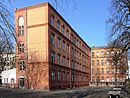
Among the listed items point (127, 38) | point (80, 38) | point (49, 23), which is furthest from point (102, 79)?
point (127, 38)

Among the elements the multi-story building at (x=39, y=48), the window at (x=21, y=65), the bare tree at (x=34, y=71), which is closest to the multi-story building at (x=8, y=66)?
the window at (x=21, y=65)

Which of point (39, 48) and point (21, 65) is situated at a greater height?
point (39, 48)

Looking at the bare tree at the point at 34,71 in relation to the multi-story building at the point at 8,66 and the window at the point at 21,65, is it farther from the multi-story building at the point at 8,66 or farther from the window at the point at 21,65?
the multi-story building at the point at 8,66

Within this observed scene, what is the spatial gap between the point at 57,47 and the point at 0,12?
50116 millimetres

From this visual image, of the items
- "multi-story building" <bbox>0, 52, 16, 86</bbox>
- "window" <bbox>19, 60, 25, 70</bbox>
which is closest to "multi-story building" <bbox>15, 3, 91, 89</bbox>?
"window" <bbox>19, 60, 25, 70</bbox>

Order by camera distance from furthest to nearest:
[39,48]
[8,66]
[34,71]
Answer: [8,66] → [39,48] → [34,71]

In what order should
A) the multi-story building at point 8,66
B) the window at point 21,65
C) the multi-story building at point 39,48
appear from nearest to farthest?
1. the multi-story building at point 8,66
2. the multi-story building at point 39,48
3. the window at point 21,65

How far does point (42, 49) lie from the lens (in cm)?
5184

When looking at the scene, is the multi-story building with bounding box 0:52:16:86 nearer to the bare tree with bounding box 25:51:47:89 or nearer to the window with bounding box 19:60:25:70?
the window with bounding box 19:60:25:70

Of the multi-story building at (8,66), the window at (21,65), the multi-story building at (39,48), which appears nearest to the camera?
the multi-story building at (8,66)

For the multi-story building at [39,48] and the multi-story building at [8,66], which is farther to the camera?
the multi-story building at [39,48]

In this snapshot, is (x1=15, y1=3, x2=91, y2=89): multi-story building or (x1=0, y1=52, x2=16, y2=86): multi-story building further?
(x1=15, y1=3, x2=91, y2=89): multi-story building

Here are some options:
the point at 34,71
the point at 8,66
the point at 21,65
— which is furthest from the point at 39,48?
the point at 8,66

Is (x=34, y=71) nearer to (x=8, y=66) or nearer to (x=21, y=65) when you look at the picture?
(x=21, y=65)
